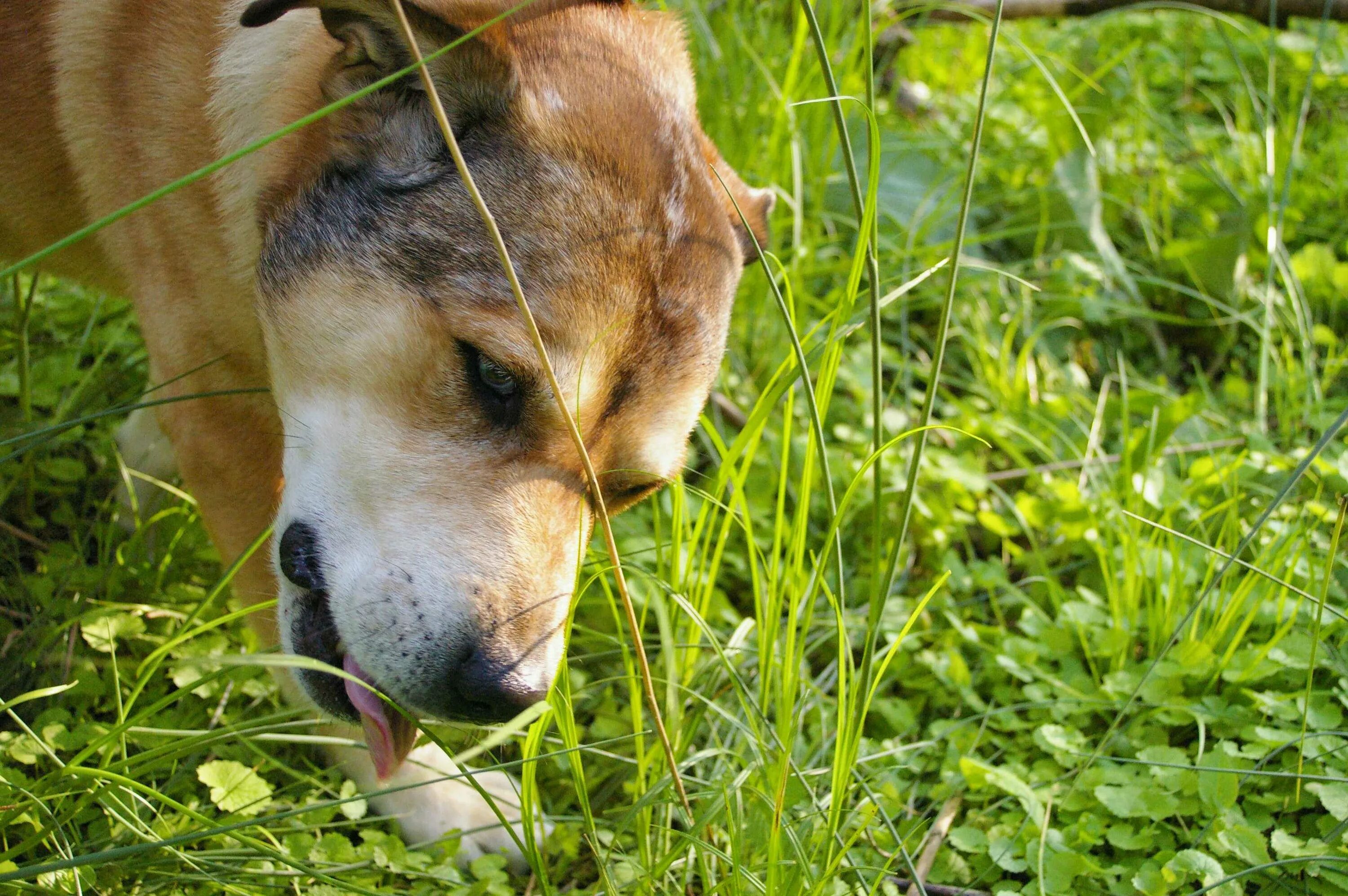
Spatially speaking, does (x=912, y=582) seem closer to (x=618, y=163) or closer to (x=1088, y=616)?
(x=1088, y=616)

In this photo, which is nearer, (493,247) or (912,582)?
(493,247)

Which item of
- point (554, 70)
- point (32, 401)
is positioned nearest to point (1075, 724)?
point (554, 70)

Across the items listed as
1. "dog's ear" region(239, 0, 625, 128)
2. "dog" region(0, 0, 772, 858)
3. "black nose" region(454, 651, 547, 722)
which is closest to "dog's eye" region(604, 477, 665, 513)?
"dog" region(0, 0, 772, 858)

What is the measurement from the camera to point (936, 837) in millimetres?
2461

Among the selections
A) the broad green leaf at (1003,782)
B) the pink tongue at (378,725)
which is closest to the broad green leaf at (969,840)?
the broad green leaf at (1003,782)

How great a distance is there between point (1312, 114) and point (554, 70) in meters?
4.83

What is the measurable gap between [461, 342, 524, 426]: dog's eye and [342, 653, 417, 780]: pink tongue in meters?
0.53

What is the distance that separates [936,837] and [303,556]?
58.0 inches

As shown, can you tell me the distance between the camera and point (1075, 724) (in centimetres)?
272

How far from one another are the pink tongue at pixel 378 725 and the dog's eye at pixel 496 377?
567 mm

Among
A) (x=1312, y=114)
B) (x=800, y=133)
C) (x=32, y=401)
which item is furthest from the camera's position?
(x=1312, y=114)

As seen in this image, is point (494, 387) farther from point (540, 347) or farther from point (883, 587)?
point (883, 587)

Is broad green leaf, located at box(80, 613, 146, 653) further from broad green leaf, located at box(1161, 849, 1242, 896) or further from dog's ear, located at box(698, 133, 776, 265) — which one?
broad green leaf, located at box(1161, 849, 1242, 896)

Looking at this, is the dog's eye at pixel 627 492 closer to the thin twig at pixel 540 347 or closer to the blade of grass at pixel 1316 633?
the thin twig at pixel 540 347
